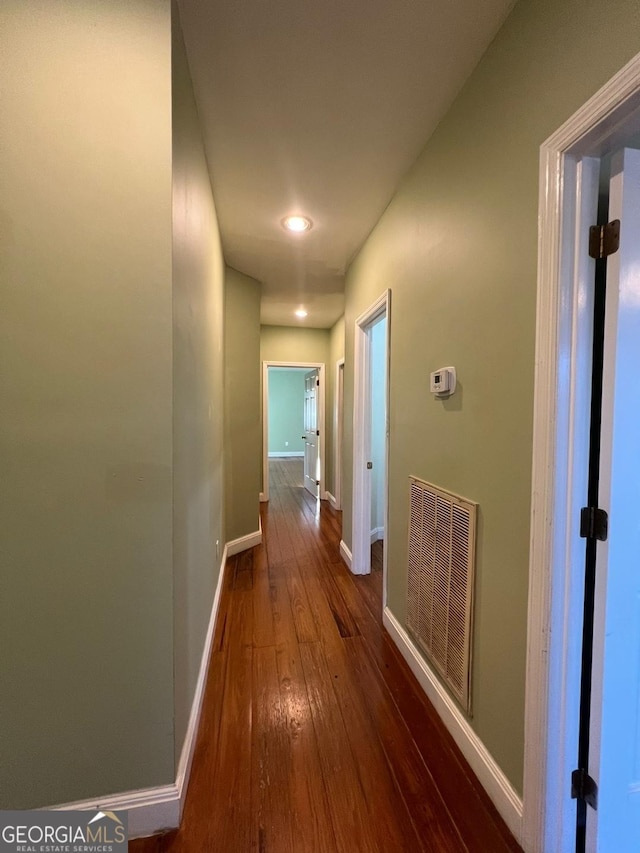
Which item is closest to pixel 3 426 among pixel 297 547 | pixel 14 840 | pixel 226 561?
pixel 14 840

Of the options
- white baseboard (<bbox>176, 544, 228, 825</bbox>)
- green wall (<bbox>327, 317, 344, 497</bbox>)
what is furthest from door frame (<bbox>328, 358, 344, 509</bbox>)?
white baseboard (<bbox>176, 544, 228, 825</bbox>)

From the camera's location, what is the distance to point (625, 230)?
2.84 feet

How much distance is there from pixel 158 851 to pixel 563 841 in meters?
1.18

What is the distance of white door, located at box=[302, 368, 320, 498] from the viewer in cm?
537

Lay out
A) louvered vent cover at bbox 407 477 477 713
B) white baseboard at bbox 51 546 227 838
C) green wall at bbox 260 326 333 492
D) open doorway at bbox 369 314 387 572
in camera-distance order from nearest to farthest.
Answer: white baseboard at bbox 51 546 227 838 → louvered vent cover at bbox 407 477 477 713 → open doorway at bbox 369 314 387 572 → green wall at bbox 260 326 333 492

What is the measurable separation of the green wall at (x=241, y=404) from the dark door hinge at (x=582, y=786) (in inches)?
107

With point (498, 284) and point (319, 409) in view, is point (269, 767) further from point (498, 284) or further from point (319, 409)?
point (319, 409)

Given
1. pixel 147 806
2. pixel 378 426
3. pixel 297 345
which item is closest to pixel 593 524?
pixel 147 806

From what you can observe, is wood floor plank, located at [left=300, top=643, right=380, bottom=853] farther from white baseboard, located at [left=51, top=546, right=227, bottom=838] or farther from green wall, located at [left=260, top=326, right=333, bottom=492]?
green wall, located at [left=260, top=326, right=333, bottom=492]

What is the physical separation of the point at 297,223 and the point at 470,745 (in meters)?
2.91

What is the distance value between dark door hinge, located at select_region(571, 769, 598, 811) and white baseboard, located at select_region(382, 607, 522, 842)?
17 centimetres

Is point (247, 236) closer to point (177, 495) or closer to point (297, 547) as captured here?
point (177, 495)

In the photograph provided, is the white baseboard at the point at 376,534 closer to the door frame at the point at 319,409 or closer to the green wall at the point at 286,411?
the door frame at the point at 319,409

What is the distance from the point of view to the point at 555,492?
3.05 ft
